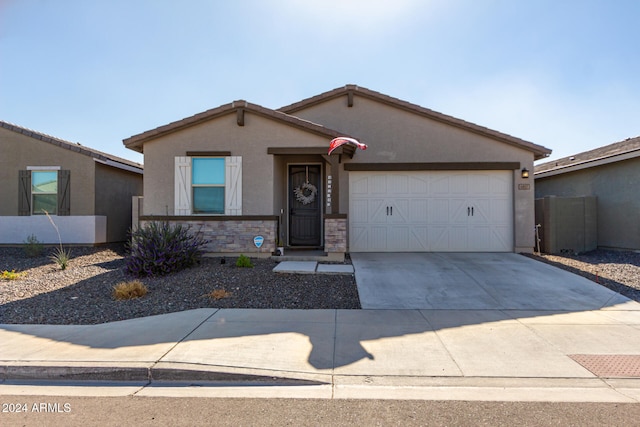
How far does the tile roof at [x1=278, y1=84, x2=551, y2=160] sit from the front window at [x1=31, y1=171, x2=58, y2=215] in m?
8.10

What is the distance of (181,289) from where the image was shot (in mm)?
7426

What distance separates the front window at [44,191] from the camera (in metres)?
12.6

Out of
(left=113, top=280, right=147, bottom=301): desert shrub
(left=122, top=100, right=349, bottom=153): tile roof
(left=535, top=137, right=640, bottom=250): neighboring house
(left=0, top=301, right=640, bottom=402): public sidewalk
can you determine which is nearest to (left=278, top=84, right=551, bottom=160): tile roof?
(left=122, top=100, right=349, bottom=153): tile roof

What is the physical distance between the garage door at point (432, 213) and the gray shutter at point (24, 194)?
1070cm

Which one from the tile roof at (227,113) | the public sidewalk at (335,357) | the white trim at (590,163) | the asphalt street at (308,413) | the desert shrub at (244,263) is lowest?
the asphalt street at (308,413)

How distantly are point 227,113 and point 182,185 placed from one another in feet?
7.50

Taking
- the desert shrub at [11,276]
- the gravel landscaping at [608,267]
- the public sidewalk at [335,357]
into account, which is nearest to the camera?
the public sidewalk at [335,357]

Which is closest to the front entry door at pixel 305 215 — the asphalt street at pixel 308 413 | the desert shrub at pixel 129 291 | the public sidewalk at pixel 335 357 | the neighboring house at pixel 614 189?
the desert shrub at pixel 129 291

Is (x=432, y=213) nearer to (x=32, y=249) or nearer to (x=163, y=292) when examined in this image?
(x=163, y=292)

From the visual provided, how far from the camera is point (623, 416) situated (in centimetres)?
330

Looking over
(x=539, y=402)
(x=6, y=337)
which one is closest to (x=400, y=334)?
(x=539, y=402)

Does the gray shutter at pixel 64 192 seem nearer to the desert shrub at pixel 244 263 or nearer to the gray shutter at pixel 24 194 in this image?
the gray shutter at pixel 24 194

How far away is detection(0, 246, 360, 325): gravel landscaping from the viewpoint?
632cm

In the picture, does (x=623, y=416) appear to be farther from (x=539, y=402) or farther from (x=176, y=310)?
(x=176, y=310)
